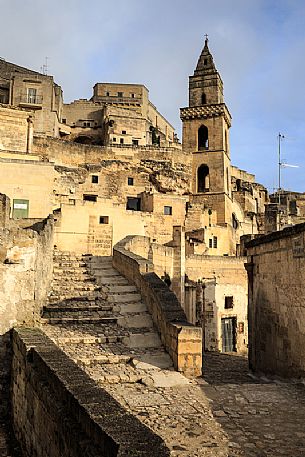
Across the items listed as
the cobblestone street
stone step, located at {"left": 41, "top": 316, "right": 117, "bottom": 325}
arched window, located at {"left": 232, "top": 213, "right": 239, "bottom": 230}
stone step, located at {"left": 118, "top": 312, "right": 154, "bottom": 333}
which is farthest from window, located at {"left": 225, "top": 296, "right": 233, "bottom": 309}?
arched window, located at {"left": 232, "top": 213, "right": 239, "bottom": 230}

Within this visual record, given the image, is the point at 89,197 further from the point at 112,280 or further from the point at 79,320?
the point at 79,320

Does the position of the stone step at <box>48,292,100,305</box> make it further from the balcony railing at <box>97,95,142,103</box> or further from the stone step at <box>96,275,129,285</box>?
the balcony railing at <box>97,95,142,103</box>

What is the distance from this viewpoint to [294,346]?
29.5ft

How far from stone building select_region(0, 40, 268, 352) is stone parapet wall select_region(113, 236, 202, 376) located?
6.21 meters

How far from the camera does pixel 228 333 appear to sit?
21.2m

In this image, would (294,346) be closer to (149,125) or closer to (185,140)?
(185,140)

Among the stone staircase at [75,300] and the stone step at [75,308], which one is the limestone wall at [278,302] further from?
the stone step at [75,308]

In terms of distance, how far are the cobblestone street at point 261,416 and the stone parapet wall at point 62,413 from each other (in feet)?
5.12

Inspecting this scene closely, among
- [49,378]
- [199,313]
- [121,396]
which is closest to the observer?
[49,378]

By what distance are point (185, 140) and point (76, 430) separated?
38833 mm

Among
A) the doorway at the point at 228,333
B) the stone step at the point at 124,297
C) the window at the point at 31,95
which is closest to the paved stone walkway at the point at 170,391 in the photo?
the stone step at the point at 124,297

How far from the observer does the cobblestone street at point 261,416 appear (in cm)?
504

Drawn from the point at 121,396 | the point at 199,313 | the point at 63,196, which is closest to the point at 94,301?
the point at 121,396

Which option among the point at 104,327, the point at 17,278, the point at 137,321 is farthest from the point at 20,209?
the point at 17,278
